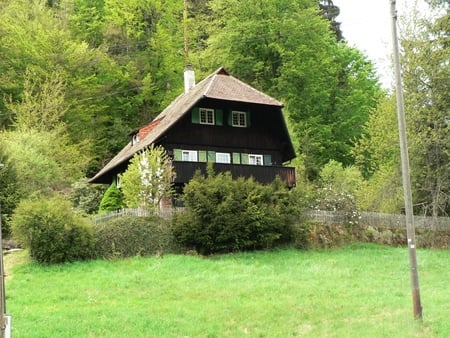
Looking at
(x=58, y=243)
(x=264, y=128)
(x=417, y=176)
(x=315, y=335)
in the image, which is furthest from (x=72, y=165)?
(x=315, y=335)

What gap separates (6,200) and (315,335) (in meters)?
22.2

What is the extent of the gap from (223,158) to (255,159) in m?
2.24

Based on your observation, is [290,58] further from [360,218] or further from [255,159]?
[360,218]

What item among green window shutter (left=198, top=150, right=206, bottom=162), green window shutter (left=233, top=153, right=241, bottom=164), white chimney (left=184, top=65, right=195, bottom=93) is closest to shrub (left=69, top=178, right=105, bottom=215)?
green window shutter (left=198, top=150, right=206, bottom=162)

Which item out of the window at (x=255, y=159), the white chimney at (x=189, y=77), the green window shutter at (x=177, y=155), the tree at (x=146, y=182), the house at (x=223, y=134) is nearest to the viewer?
the tree at (x=146, y=182)

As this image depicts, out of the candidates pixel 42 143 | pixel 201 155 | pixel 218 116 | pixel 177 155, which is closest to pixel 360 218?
pixel 201 155

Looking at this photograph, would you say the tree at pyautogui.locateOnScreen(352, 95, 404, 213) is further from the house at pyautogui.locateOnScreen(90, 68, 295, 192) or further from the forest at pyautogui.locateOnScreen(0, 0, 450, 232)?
the house at pyautogui.locateOnScreen(90, 68, 295, 192)

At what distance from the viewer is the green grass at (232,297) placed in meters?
15.5

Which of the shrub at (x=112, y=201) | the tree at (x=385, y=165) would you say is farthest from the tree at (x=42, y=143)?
the tree at (x=385, y=165)

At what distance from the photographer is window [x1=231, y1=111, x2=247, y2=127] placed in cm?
3600

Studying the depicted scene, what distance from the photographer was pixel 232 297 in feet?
63.8

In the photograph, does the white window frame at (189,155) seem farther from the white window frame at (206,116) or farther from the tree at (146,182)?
the tree at (146,182)

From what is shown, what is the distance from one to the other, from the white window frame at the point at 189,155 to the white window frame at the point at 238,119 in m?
3.07

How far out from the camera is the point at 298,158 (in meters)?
42.8
